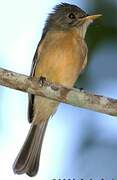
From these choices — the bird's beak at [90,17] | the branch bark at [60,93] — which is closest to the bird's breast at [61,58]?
the bird's beak at [90,17]

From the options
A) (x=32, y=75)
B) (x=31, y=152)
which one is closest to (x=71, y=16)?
(x=32, y=75)

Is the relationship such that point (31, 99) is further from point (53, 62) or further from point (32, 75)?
point (53, 62)

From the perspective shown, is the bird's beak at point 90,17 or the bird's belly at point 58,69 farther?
the bird's beak at point 90,17

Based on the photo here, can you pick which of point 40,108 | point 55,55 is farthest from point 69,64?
point 40,108

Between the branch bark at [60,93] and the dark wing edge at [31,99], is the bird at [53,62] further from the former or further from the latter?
the branch bark at [60,93]

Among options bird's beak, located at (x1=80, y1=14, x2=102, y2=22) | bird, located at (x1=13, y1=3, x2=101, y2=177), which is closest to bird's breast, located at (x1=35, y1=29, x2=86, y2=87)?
bird, located at (x1=13, y1=3, x2=101, y2=177)

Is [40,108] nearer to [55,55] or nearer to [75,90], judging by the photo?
[55,55]
